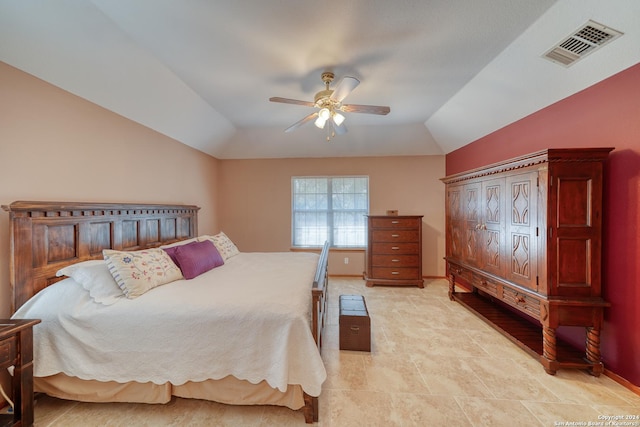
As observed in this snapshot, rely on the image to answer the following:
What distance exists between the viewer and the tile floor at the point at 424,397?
1.57m

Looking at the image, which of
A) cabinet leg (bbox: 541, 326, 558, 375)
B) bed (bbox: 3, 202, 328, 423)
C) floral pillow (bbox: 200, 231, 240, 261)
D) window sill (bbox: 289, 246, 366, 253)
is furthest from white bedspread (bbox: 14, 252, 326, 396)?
window sill (bbox: 289, 246, 366, 253)

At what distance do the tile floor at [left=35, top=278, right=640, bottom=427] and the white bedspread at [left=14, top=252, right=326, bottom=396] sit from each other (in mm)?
268

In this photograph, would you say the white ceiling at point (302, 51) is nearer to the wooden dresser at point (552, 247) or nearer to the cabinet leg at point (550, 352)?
the wooden dresser at point (552, 247)

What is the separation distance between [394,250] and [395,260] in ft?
0.57

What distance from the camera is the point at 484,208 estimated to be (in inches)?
110

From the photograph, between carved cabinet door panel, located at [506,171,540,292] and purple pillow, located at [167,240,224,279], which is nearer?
carved cabinet door panel, located at [506,171,540,292]

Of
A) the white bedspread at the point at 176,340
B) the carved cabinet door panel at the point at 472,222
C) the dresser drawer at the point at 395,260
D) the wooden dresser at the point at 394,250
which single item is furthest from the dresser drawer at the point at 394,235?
the white bedspread at the point at 176,340

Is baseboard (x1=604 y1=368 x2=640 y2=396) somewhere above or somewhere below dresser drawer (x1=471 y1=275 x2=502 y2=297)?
below

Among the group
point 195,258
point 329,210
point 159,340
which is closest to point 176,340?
point 159,340

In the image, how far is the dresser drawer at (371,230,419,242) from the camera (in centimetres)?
416

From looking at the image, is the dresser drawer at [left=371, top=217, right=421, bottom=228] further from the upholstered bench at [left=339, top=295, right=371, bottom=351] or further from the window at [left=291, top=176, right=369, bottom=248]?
the upholstered bench at [left=339, top=295, right=371, bottom=351]

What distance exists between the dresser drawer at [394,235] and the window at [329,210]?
67cm

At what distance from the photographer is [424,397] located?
174 centimetres

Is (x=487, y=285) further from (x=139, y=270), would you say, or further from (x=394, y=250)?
(x=139, y=270)
